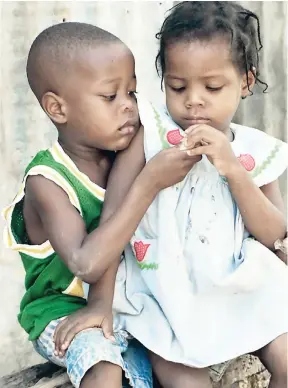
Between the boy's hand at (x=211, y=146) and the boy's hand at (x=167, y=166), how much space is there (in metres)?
0.05

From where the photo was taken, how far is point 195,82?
235 cm

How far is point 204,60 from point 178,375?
877 mm

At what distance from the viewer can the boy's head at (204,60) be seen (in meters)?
2.34

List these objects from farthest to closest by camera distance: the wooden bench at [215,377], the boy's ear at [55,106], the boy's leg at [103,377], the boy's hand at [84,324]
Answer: the wooden bench at [215,377] → the boy's ear at [55,106] → the boy's hand at [84,324] → the boy's leg at [103,377]

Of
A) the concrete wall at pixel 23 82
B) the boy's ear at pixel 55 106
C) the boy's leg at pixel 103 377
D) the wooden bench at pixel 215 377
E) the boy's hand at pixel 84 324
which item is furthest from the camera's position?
the concrete wall at pixel 23 82

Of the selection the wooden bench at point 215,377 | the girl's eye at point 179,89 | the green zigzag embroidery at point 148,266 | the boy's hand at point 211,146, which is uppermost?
the girl's eye at point 179,89

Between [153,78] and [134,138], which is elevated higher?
[134,138]

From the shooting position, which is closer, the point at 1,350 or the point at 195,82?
the point at 195,82

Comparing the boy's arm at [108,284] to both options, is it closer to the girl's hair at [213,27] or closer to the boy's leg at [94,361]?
the boy's leg at [94,361]

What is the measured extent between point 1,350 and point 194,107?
6.18 feet

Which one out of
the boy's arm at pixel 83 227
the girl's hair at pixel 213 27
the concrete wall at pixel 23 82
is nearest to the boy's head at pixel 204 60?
the girl's hair at pixel 213 27

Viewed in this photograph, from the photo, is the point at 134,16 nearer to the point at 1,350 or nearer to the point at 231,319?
the point at 1,350

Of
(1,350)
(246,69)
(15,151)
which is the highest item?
(246,69)

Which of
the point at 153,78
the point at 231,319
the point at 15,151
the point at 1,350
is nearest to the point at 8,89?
the point at 15,151
